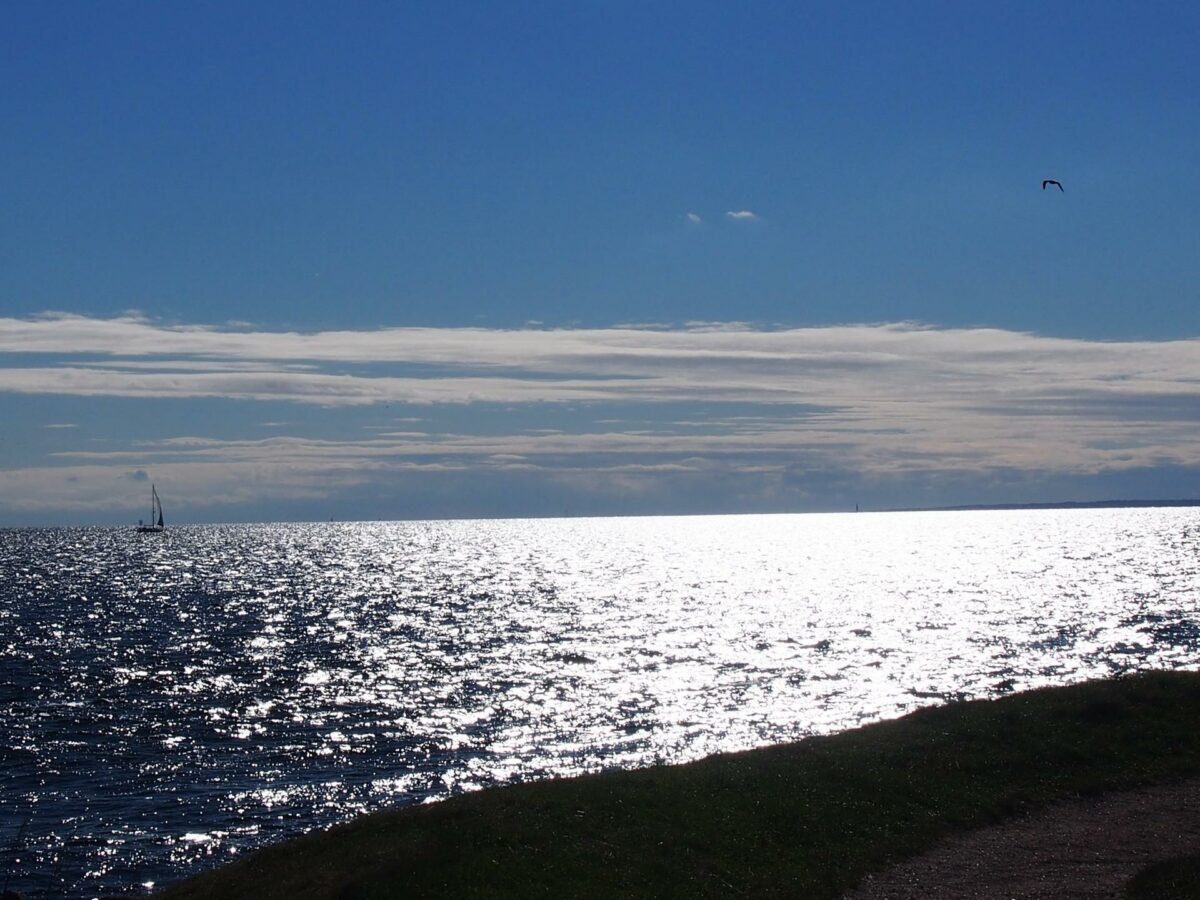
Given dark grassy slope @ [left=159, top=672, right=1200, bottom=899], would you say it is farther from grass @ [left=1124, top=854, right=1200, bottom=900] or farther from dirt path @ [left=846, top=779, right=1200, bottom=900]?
grass @ [left=1124, top=854, right=1200, bottom=900]

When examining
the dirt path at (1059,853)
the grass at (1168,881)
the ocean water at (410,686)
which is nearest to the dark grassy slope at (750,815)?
the dirt path at (1059,853)

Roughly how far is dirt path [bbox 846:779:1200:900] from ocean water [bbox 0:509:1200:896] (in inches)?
848

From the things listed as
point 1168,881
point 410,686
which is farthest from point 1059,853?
point 410,686

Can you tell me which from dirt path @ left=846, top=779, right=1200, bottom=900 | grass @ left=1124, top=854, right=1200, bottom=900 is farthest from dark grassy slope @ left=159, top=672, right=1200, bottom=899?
→ grass @ left=1124, top=854, right=1200, bottom=900

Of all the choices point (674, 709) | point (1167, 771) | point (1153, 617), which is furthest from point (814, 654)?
point (1167, 771)

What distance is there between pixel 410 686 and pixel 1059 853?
163 feet

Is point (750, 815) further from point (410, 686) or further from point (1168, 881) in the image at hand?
point (410, 686)

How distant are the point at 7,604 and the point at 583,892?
402 feet

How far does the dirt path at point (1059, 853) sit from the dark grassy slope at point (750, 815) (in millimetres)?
761

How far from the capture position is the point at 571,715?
58.1 metres

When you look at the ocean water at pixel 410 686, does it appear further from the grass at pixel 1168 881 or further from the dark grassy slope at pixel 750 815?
the grass at pixel 1168 881

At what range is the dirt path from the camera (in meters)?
23.0

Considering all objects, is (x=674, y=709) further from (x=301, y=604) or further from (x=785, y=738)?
(x=301, y=604)

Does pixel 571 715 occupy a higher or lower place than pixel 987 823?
lower
